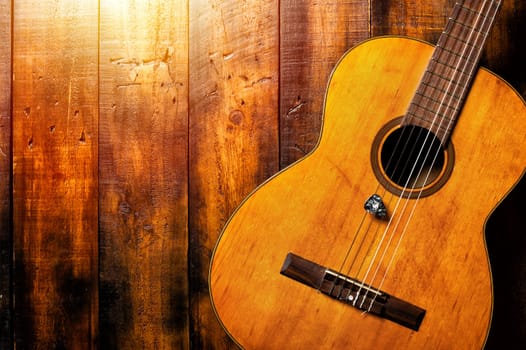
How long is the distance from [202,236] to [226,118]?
33 centimetres

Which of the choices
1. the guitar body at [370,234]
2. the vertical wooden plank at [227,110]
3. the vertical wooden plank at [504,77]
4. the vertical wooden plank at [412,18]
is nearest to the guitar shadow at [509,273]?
the vertical wooden plank at [504,77]

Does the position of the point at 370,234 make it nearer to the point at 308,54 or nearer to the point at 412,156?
the point at 412,156

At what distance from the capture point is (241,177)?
125 cm

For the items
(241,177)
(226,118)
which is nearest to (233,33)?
(226,118)

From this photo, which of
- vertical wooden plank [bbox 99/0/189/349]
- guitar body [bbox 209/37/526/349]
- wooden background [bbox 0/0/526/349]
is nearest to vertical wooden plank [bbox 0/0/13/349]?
wooden background [bbox 0/0/526/349]

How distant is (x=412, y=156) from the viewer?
3.55ft

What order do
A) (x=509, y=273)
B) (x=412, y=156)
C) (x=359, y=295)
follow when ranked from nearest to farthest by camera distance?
(x=359, y=295), (x=412, y=156), (x=509, y=273)

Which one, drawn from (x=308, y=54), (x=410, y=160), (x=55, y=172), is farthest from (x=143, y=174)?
(x=410, y=160)

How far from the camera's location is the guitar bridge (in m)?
0.97

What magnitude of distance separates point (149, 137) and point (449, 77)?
2.55ft

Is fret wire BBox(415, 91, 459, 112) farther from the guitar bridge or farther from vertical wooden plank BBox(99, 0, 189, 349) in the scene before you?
vertical wooden plank BBox(99, 0, 189, 349)

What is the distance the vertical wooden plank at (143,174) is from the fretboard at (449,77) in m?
0.62

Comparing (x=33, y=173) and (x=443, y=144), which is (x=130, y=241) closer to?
(x=33, y=173)

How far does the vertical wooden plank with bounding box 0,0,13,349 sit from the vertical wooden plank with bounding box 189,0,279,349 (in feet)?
1.67
